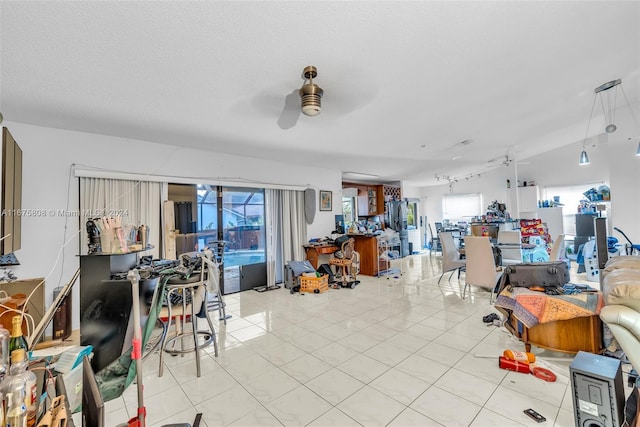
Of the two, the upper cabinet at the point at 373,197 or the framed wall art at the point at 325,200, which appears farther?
the upper cabinet at the point at 373,197

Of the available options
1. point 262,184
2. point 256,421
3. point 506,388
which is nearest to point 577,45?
point 506,388

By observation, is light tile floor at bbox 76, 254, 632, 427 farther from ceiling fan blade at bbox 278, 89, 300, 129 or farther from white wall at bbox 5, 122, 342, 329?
ceiling fan blade at bbox 278, 89, 300, 129

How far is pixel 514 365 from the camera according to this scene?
7.52 feet

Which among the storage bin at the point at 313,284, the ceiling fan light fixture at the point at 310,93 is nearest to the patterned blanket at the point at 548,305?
the ceiling fan light fixture at the point at 310,93

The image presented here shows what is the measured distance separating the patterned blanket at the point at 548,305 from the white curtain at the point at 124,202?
4.11m

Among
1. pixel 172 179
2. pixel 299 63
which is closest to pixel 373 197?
pixel 172 179

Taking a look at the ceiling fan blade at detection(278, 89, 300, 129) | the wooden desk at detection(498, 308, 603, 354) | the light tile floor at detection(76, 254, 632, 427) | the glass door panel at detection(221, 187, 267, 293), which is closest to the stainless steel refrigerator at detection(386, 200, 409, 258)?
the glass door panel at detection(221, 187, 267, 293)

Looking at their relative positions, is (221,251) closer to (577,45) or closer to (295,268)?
(295,268)

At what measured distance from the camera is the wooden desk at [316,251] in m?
5.64

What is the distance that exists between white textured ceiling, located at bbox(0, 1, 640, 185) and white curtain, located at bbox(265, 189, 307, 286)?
1.86 metres

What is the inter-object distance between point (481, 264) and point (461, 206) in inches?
263

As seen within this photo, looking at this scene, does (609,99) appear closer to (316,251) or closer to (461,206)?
(316,251)

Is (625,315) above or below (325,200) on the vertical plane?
below

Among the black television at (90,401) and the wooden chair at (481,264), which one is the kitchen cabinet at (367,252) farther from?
the black television at (90,401)
